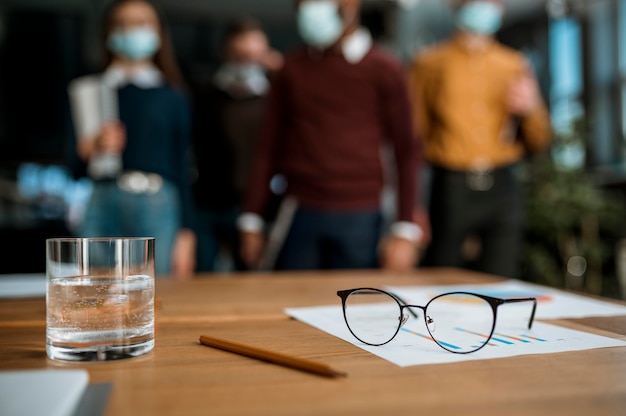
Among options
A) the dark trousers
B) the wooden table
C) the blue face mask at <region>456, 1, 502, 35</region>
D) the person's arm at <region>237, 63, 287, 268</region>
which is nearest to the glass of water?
the wooden table

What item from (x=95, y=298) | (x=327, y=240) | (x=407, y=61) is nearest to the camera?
(x=95, y=298)

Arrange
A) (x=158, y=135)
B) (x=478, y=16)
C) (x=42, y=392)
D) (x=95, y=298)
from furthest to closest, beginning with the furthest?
(x=478, y=16) → (x=158, y=135) → (x=95, y=298) → (x=42, y=392)

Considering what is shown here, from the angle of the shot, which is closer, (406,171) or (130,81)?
(406,171)

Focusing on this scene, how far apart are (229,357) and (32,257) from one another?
388 cm

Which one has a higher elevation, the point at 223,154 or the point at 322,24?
the point at 322,24

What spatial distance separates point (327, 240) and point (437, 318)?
1.02 meters

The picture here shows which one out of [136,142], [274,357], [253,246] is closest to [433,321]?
[274,357]

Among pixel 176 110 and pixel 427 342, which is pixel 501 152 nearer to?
pixel 176 110

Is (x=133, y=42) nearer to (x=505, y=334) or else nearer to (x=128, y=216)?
(x=128, y=216)

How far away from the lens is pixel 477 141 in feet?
7.19

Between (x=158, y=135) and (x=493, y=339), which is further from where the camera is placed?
(x=158, y=135)

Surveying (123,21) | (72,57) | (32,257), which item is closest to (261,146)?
(123,21)

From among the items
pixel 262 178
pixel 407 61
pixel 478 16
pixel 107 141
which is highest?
pixel 407 61

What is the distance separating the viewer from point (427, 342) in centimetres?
59
